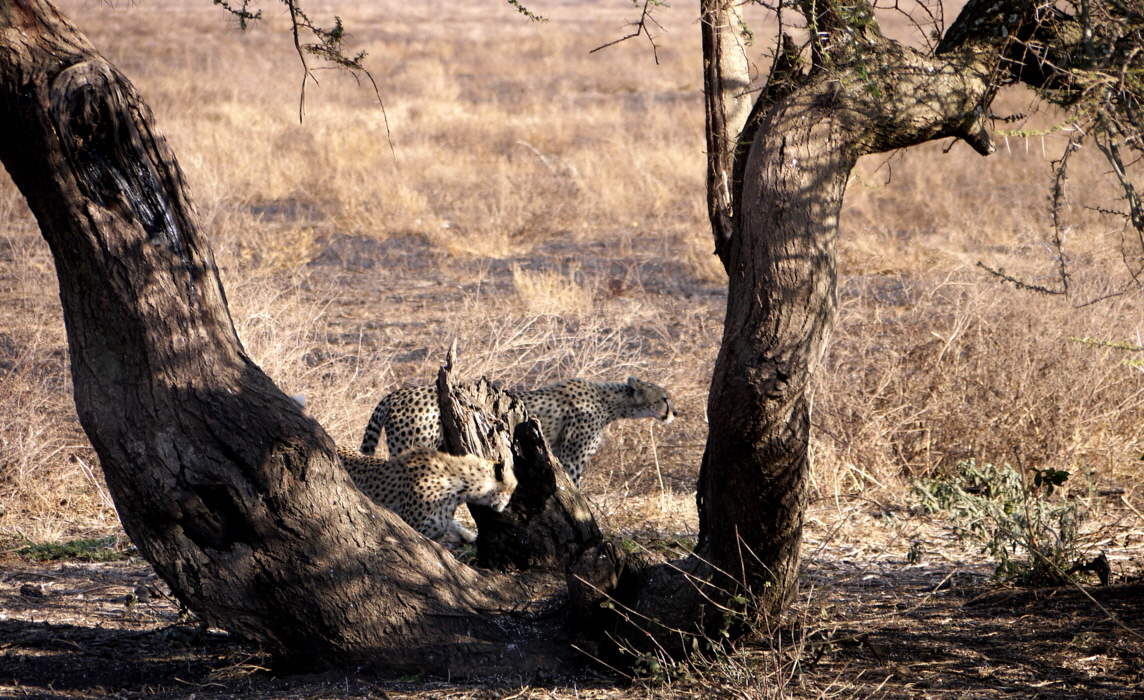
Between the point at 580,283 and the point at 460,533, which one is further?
the point at 580,283

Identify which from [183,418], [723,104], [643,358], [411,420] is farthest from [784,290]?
[643,358]

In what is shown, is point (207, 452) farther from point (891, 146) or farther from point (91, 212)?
point (891, 146)

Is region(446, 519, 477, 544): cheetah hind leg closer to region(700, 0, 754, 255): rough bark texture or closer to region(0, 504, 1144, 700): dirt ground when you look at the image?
region(0, 504, 1144, 700): dirt ground

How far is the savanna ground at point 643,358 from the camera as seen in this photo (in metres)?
3.44

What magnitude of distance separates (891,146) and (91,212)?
97.0 inches

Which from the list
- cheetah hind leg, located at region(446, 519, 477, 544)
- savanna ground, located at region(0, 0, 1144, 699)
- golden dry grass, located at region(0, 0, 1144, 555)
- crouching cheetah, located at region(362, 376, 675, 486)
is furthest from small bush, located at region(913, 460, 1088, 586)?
cheetah hind leg, located at region(446, 519, 477, 544)

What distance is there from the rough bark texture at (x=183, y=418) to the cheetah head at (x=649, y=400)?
11.1 ft

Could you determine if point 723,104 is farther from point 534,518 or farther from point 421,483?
point 421,483

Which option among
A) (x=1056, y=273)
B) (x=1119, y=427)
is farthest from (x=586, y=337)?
(x=1056, y=273)

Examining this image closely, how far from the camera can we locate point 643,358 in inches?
325

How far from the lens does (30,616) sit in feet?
13.5

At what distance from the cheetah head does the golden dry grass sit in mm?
203

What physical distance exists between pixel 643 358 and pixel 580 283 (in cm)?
266

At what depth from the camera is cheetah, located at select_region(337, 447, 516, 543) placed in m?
4.79
